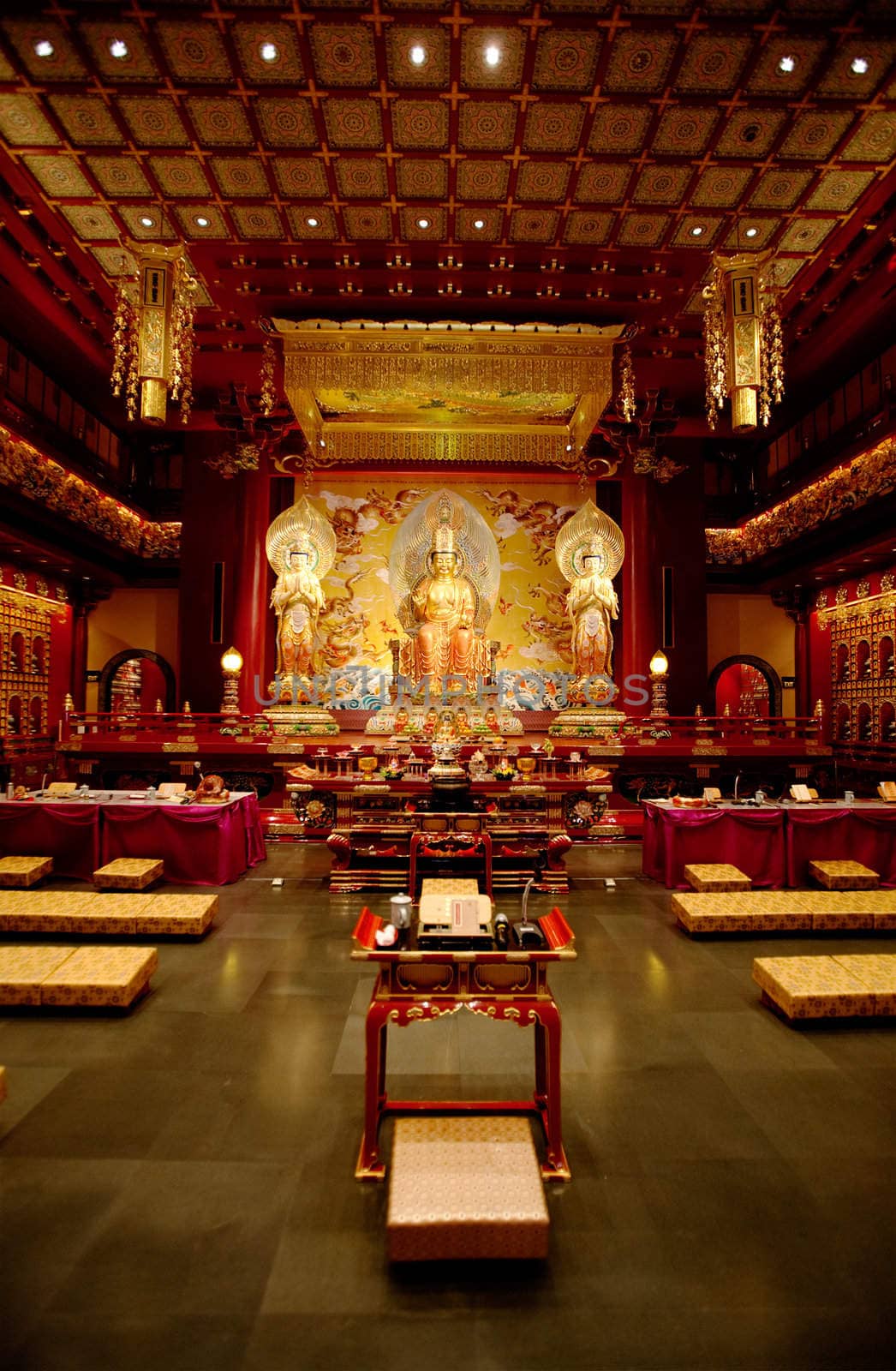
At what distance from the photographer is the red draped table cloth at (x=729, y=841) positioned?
4.89 metres

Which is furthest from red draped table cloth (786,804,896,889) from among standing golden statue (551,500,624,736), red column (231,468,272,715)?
red column (231,468,272,715)

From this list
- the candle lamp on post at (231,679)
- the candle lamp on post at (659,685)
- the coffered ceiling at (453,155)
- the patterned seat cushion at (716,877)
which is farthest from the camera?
the candle lamp on post at (659,685)

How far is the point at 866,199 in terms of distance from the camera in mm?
5188

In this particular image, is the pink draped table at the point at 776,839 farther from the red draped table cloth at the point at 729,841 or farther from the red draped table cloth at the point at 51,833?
the red draped table cloth at the point at 51,833

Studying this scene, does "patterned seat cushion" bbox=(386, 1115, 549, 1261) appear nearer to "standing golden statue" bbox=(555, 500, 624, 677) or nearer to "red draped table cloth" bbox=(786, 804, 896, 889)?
"red draped table cloth" bbox=(786, 804, 896, 889)

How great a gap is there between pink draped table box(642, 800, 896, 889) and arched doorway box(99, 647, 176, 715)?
7.64 metres

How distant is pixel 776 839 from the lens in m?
4.90

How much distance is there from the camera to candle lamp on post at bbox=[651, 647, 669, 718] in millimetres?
8102

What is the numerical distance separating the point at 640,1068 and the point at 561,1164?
2.40 ft

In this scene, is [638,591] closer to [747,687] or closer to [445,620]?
[445,620]

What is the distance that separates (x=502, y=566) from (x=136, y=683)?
7988mm

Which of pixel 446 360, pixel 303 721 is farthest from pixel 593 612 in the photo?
pixel 303 721

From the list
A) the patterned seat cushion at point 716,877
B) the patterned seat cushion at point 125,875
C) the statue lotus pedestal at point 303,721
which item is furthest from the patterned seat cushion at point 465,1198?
the statue lotus pedestal at point 303,721

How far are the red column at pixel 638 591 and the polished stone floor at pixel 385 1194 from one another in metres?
5.95
